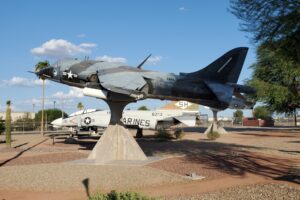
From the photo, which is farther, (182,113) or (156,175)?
→ (182,113)

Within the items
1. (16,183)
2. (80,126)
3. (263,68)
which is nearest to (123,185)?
(16,183)

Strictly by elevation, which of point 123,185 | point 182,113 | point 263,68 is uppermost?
point 263,68

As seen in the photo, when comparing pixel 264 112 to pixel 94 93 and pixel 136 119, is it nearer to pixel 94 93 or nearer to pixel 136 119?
pixel 136 119

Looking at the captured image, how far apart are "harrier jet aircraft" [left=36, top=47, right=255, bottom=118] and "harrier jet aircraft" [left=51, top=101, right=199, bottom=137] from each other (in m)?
21.0

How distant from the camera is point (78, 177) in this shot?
15.1 metres

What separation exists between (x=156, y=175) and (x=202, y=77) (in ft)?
22.9

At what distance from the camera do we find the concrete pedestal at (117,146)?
1972 centimetres

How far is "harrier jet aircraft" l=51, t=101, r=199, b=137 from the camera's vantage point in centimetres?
4169

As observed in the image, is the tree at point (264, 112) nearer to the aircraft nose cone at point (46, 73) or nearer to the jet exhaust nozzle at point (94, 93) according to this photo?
the aircraft nose cone at point (46, 73)

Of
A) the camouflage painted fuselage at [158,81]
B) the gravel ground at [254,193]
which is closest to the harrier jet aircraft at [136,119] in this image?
the camouflage painted fuselage at [158,81]

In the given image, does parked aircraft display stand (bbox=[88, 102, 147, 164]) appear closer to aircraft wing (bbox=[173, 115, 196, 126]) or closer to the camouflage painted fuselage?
the camouflage painted fuselage

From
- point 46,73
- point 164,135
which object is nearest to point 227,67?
point 46,73

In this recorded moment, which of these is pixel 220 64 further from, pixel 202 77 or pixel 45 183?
pixel 45 183

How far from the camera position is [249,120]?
101250mm
